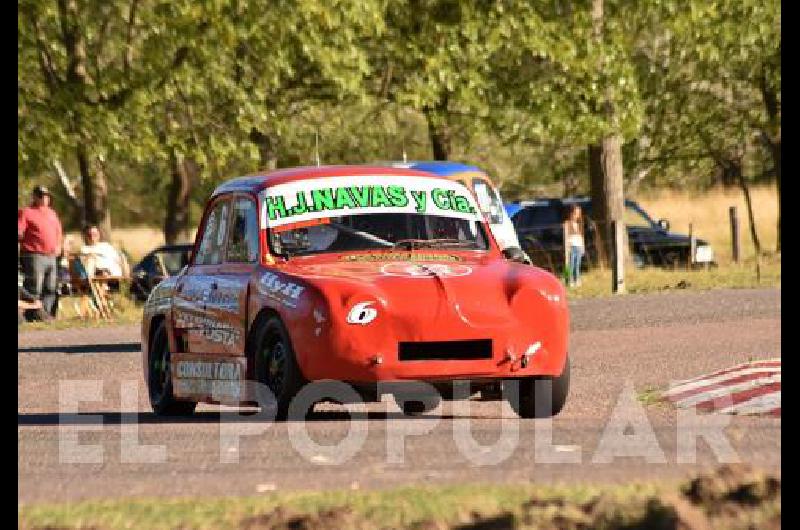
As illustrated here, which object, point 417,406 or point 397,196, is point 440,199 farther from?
point 417,406

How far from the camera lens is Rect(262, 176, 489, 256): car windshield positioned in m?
13.9

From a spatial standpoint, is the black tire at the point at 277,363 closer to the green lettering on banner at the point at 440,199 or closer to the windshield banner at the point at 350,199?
the windshield banner at the point at 350,199

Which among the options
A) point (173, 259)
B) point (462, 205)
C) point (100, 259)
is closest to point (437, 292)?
point (462, 205)

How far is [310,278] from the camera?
1269cm

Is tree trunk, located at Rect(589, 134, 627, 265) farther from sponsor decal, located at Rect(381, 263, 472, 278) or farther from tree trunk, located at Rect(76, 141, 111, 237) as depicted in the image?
sponsor decal, located at Rect(381, 263, 472, 278)

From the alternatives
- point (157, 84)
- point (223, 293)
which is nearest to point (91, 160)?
point (157, 84)

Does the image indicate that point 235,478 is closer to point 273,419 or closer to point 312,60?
point 273,419

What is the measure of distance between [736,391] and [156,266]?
25534 mm

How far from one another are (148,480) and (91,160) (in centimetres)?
2826

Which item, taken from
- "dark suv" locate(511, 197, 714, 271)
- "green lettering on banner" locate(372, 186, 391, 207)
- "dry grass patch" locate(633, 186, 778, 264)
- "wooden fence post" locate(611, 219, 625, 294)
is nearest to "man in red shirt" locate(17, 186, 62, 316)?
"wooden fence post" locate(611, 219, 625, 294)

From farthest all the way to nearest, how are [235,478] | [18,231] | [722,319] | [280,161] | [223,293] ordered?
[280,161] < [18,231] < [722,319] < [223,293] < [235,478]

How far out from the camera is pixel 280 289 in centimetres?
1286

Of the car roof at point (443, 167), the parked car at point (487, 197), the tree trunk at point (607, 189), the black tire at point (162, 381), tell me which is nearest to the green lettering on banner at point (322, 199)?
the black tire at point (162, 381)

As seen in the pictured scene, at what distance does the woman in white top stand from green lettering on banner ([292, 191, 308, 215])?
19745 millimetres
